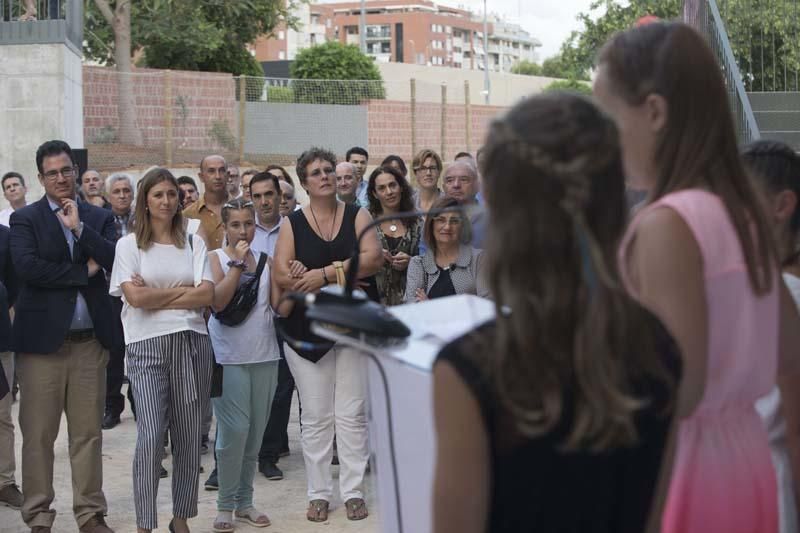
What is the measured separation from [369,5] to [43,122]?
16013 centimetres

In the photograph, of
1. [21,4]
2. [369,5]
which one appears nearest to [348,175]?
[21,4]

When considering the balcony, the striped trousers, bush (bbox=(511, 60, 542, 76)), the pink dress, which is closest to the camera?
the pink dress

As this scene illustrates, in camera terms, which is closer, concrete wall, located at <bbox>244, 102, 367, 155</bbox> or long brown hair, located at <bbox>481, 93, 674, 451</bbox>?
long brown hair, located at <bbox>481, 93, 674, 451</bbox>

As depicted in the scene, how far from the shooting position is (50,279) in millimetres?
6297

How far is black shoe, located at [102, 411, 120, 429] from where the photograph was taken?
9.38 m

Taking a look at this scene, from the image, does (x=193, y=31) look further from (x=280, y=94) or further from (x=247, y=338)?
(x=247, y=338)

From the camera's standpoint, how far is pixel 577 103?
1.83 meters

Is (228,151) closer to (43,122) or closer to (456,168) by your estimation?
(43,122)

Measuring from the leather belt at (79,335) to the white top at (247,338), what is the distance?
73cm

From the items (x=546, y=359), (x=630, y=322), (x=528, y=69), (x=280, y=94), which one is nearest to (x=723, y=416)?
(x=630, y=322)

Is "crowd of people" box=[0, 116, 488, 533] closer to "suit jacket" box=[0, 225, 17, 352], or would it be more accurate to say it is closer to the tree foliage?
"suit jacket" box=[0, 225, 17, 352]

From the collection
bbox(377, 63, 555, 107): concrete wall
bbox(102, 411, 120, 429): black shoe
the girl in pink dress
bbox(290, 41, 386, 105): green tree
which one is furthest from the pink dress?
bbox(377, 63, 555, 107): concrete wall

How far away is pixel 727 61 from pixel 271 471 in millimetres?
4921

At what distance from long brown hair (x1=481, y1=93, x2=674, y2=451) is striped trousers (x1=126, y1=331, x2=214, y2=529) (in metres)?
4.57
